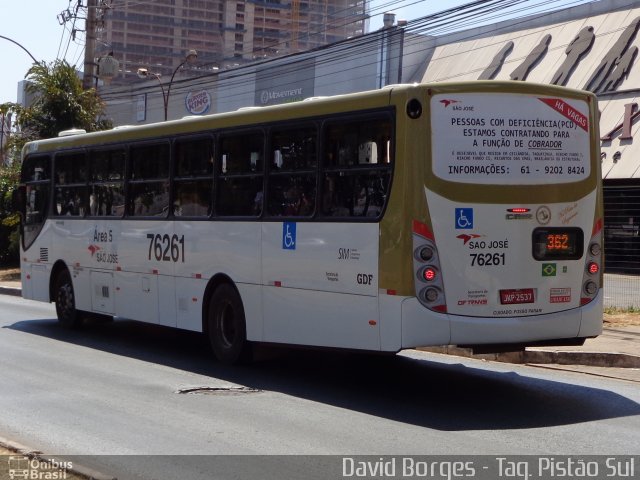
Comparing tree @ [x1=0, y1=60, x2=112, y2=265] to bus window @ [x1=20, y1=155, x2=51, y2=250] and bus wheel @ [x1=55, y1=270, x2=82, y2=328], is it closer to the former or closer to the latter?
bus window @ [x1=20, y1=155, x2=51, y2=250]

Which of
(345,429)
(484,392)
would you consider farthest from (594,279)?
(345,429)

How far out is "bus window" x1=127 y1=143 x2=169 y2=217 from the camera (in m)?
14.2

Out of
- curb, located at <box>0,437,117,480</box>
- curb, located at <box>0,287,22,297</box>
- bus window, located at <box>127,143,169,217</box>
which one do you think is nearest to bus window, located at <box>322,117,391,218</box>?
bus window, located at <box>127,143,169,217</box>

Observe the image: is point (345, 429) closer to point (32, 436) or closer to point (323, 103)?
point (32, 436)

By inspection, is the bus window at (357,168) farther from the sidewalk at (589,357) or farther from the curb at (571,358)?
the sidewalk at (589,357)

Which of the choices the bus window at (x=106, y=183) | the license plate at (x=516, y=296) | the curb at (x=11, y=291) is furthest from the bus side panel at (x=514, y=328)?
the curb at (x=11, y=291)

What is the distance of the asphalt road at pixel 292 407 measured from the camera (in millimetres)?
8289

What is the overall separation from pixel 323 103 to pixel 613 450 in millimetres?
4935

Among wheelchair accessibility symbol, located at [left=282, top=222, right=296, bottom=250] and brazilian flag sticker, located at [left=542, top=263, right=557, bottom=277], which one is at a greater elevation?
wheelchair accessibility symbol, located at [left=282, top=222, right=296, bottom=250]

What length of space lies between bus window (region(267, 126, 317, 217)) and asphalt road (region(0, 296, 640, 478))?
6.83 feet

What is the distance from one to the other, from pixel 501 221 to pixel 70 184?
9251mm

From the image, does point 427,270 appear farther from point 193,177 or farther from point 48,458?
point 193,177

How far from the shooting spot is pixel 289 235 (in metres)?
11.6

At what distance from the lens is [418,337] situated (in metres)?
9.73
